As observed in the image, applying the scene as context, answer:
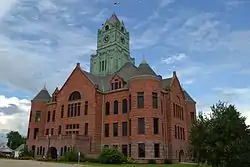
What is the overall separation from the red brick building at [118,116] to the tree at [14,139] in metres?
68.5

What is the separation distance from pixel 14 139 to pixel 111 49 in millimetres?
72244

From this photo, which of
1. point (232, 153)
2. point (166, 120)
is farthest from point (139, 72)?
point (232, 153)

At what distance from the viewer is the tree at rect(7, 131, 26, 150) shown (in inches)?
4875

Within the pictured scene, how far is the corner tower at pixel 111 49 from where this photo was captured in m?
77.7

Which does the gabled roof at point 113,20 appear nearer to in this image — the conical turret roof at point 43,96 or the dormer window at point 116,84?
the conical turret roof at point 43,96

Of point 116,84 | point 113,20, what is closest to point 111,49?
point 113,20

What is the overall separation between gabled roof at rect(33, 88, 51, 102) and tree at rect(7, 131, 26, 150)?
2601 inches

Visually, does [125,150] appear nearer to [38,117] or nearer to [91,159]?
[91,159]

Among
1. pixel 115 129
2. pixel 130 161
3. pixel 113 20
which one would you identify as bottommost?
pixel 130 161

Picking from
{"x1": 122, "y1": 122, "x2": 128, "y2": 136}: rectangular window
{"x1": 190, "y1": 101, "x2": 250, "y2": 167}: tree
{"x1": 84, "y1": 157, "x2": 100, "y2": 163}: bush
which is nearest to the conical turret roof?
{"x1": 122, "y1": 122, "x2": 128, "y2": 136}: rectangular window

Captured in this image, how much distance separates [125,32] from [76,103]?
38225mm

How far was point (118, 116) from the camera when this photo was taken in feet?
162

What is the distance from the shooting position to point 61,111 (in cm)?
5612

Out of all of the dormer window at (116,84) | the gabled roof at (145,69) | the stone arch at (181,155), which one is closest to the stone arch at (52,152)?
the dormer window at (116,84)
